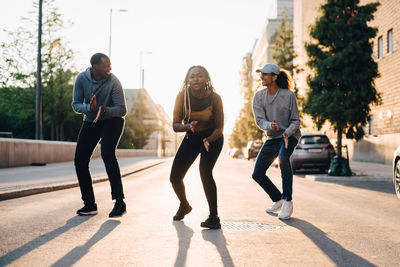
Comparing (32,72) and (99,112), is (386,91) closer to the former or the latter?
(32,72)

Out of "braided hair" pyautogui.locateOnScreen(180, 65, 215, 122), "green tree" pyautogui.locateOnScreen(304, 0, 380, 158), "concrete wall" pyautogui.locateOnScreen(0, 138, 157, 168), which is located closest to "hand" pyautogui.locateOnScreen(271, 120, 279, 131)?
"braided hair" pyautogui.locateOnScreen(180, 65, 215, 122)

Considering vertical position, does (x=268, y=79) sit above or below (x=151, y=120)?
below

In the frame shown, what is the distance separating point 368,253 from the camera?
438 centimetres

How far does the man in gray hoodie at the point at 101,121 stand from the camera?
6.30m

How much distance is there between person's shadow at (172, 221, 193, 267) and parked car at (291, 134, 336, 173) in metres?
12.5

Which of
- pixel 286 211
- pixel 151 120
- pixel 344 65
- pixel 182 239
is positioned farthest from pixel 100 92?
pixel 151 120

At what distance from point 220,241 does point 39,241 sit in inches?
65.2

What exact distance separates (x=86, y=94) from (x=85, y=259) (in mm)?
2834

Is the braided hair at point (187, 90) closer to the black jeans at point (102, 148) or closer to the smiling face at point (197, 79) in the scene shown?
the smiling face at point (197, 79)

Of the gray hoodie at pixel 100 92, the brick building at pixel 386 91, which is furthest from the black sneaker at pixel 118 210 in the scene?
the brick building at pixel 386 91

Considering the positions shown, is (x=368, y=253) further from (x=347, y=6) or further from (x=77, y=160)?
(x=347, y=6)

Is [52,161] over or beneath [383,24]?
beneath

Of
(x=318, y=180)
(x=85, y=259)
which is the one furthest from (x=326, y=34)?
(x=85, y=259)

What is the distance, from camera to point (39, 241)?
4.73 metres
